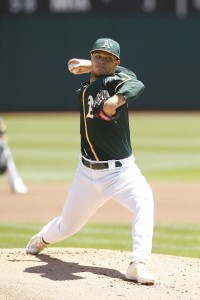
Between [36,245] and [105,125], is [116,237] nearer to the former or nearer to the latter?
[36,245]

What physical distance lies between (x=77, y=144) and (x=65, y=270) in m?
12.9

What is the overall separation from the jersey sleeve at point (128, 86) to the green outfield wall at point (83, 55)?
2072 centimetres

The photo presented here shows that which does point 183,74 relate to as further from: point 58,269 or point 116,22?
point 58,269

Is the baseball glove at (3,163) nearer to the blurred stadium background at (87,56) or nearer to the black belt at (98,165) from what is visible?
the black belt at (98,165)

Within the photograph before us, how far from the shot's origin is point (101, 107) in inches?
218

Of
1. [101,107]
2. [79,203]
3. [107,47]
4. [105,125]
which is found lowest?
[79,203]

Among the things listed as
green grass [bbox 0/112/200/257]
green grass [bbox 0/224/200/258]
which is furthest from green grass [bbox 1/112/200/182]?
green grass [bbox 0/224/200/258]

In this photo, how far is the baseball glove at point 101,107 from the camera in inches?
217

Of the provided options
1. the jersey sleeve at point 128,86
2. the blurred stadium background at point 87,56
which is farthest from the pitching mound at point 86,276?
the blurred stadium background at point 87,56

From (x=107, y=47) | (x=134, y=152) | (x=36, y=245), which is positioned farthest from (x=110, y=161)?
(x=134, y=152)

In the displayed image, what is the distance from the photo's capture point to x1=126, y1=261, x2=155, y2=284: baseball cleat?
5578 mm

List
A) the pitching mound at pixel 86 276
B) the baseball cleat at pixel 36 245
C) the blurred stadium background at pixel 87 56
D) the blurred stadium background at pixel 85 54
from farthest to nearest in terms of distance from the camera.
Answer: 1. the blurred stadium background at pixel 85 54
2. the blurred stadium background at pixel 87 56
3. the baseball cleat at pixel 36 245
4. the pitching mound at pixel 86 276

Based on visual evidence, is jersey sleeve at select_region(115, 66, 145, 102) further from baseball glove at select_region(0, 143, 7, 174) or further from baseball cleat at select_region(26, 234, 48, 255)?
baseball glove at select_region(0, 143, 7, 174)

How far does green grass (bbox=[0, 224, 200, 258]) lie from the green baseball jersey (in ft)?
6.48
